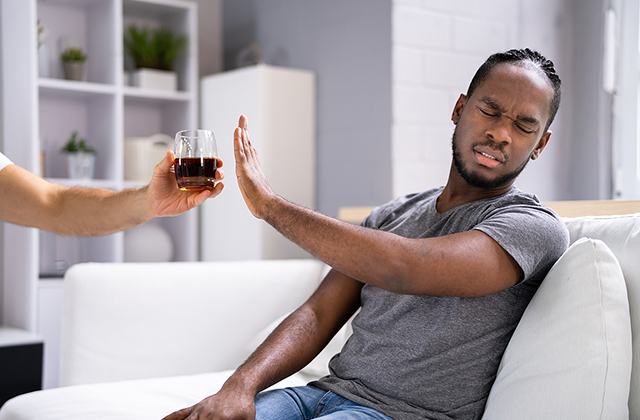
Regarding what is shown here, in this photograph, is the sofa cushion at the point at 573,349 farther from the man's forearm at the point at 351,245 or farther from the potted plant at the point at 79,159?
the potted plant at the point at 79,159

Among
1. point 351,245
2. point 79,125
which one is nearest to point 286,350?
point 351,245

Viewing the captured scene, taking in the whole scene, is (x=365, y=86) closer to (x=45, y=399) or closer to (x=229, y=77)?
(x=229, y=77)

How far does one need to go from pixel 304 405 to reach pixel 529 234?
22.9 inches

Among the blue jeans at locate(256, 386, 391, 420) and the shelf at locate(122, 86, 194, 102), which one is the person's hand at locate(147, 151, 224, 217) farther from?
the shelf at locate(122, 86, 194, 102)

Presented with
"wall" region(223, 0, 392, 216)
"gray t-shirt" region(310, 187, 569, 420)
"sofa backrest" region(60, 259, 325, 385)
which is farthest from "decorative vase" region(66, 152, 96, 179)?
"gray t-shirt" region(310, 187, 569, 420)

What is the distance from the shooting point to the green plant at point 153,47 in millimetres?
3369

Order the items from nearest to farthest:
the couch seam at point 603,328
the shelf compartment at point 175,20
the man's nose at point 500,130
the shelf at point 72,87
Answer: the couch seam at point 603,328 < the man's nose at point 500,130 < the shelf at point 72,87 < the shelf compartment at point 175,20

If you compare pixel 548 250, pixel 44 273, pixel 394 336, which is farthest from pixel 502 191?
pixel 44 273

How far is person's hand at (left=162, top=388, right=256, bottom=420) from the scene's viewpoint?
1.23 metres

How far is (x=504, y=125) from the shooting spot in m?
1.35

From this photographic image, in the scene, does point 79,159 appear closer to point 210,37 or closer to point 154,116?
point 154,116

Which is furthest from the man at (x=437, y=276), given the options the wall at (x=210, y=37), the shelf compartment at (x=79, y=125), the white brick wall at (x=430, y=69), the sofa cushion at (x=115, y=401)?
the wall at (x=210, y=37)

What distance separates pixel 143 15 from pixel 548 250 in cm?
301

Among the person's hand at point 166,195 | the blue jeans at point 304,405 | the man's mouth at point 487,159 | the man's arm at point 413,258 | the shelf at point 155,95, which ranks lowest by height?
the blue jeans at point 304,405
